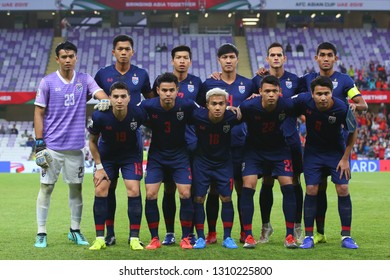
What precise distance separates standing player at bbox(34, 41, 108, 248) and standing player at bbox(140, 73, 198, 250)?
28.9 inches

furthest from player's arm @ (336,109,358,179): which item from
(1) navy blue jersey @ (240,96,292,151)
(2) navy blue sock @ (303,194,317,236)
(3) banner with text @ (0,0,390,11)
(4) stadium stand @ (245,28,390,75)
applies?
(3) banner with text @ (0,0,390,11)

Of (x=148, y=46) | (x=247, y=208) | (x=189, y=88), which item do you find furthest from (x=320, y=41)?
(x=247, y=208)

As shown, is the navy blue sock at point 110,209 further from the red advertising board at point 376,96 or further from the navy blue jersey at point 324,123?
the red advertising board at point 376,96

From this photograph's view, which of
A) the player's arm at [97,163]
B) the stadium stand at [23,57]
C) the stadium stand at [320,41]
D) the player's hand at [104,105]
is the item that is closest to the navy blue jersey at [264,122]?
the player's hand at [104,105]

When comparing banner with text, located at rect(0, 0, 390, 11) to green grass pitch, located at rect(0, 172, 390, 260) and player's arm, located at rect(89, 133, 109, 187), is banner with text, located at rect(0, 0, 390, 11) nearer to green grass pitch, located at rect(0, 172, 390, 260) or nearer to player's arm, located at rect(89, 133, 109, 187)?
green grass pitch, located at rect(0, 172, 390, 260)

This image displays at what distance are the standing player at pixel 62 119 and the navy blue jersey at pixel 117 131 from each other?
0.38 metres

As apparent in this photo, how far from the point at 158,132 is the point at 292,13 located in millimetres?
39315

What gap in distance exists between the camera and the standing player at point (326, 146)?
7375 mm

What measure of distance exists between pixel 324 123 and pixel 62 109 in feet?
9.60

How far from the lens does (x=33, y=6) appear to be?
1639 inches

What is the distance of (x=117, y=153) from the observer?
7.70 meters

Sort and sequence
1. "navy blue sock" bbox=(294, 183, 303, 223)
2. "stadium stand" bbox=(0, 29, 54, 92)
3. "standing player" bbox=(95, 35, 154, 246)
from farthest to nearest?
"stadium stand" bbox=(0, 29, 54, 92)
"navy blue sock" bbox=(294, 183, 303, 223)
"standing player" bbox=(95, 35, 154, 246)

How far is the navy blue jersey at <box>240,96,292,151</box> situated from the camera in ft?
24.8

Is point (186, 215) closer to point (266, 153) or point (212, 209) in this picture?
point (212, 209)
